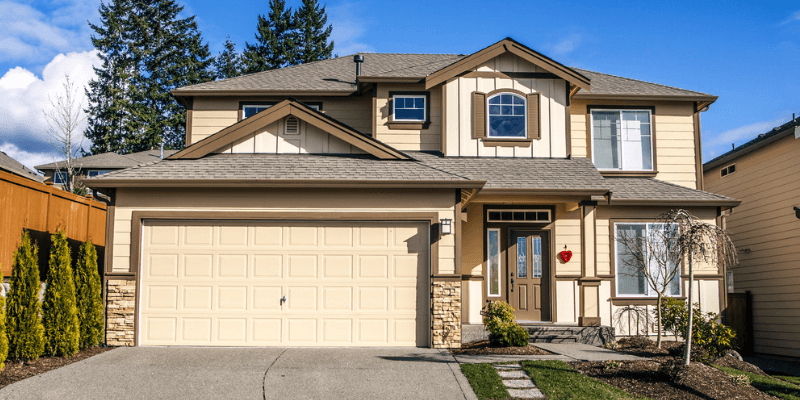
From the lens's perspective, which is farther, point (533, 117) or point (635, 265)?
point (533, 117)

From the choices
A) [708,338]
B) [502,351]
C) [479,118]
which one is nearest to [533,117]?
[479,118]

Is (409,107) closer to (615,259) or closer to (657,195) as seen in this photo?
(615,259)

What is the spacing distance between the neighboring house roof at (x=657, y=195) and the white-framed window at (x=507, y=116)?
7.17ft

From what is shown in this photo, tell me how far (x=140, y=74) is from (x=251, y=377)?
32.9 m

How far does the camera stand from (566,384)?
7.88 meters

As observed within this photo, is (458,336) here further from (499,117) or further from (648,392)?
(499,117)

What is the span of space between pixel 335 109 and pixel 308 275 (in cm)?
537

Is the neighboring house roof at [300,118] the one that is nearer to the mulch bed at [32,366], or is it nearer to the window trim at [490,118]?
the window trim at [490,118]

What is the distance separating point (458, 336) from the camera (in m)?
10.5

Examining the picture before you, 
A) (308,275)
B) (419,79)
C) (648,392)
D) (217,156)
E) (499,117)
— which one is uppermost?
(419,79)

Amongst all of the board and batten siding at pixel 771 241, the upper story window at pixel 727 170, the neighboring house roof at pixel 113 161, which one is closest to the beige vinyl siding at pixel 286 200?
the board and batten siding at pixel 771 241

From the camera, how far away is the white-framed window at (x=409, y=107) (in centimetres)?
1404

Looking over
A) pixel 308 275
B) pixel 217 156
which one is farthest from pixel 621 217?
pixel 217 156

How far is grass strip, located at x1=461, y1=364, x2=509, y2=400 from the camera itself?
7.49m
